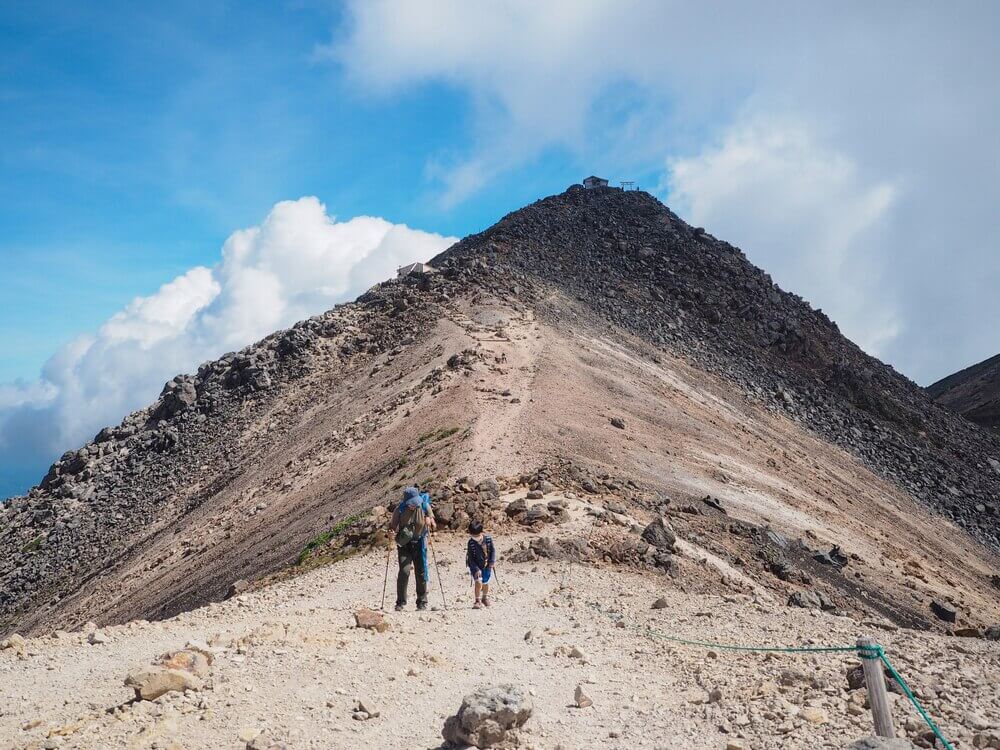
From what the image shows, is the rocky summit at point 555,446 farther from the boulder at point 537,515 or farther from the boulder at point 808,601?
the boulder at point 808,601

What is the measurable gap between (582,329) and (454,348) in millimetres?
9335

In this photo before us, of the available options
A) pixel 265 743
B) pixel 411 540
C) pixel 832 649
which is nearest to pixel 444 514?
pixel 411 540

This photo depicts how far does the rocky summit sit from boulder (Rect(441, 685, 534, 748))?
811cm

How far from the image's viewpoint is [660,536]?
16.4m

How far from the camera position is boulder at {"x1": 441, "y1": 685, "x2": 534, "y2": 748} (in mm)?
7172

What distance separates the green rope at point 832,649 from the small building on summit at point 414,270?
3852 centimetres

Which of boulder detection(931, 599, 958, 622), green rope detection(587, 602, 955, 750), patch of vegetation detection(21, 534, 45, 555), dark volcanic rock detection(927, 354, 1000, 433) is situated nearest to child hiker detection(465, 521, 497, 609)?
green rope detection(587, 602, 955, 750)

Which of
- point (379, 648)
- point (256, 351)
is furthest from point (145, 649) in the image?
point (256, 351)

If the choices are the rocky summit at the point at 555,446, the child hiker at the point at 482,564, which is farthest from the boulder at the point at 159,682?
→ the rocky summit at the point at 555,446

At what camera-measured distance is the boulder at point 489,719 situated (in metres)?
7.17

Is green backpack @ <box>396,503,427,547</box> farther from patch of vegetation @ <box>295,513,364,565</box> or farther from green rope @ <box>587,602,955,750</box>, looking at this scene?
patch of vegetation @ <box>295,513,364,565</box>

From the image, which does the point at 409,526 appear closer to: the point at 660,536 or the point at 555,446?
the point at 660,536

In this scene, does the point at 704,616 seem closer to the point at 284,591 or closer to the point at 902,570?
the point at 284,591

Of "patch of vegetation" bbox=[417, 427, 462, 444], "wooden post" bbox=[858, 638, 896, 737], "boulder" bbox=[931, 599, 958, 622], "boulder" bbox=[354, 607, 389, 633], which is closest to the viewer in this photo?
"wooden post" bbox=[858, 638, 896, 737]
